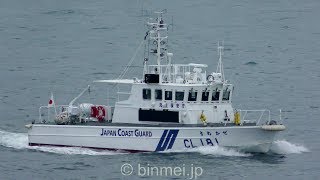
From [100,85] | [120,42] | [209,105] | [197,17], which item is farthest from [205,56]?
[209,105]

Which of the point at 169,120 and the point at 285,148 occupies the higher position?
the point at 169,120

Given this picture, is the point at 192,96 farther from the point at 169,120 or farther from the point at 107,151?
the point at 107,151

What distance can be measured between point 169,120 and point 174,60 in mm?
36632

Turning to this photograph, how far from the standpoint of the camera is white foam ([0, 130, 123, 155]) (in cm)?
6412

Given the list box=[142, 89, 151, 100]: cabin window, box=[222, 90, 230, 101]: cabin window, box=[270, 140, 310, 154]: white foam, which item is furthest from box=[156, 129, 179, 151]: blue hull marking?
box=[270, 140, 310, 154]: white foam

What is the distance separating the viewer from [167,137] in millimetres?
62375

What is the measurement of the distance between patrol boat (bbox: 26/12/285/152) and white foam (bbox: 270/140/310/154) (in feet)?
4.87

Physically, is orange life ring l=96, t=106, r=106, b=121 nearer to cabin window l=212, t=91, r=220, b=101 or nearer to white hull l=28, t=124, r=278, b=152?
white hull l=28, t=124, r=278, b=152

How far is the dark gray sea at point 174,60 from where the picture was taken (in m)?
60.9

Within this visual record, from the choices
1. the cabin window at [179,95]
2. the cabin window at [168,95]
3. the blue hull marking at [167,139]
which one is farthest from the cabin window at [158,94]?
the blue hull marking at [167,139]

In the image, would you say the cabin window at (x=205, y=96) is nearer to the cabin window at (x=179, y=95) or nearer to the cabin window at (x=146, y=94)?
the cabin window at (x=179, y=95)

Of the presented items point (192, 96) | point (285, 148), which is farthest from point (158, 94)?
point (285, 148)

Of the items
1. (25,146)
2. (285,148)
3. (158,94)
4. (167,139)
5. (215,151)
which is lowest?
(25,146)

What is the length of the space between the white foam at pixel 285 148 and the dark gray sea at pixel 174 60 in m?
0.06
